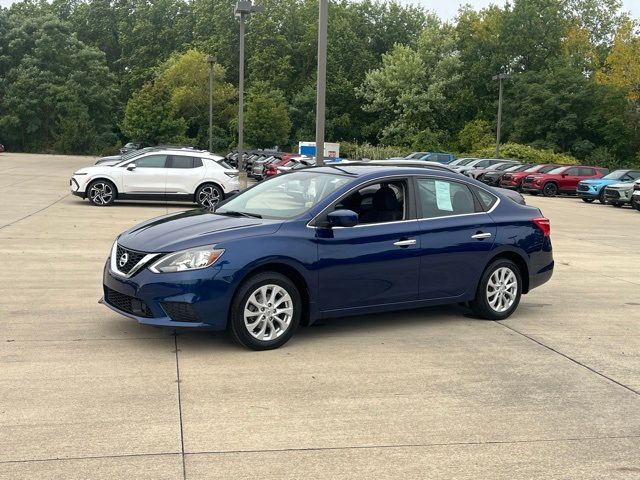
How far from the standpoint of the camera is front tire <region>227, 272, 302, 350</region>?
21.4ft

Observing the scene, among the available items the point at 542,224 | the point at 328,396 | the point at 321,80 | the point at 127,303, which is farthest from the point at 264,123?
the point at 328,396

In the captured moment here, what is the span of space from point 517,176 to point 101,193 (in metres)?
22.2

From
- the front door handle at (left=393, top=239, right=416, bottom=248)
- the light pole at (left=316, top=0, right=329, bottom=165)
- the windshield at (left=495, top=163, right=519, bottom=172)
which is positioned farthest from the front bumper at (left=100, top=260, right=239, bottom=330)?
the windshield at (left=495, top=163, right=519, bottom=172)

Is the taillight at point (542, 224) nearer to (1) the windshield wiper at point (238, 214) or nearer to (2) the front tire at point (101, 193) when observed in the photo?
(1) the windshield wiper at point (238, 214)

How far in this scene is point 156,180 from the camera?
20953 millimetres

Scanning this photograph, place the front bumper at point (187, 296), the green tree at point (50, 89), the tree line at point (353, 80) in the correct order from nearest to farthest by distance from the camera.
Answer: the front bumper at point (187, 296), the tree line at point (353, 80), the green tree at point (50, 89)

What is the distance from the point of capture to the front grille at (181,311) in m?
6.36

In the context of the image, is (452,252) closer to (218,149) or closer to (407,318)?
(407,318)

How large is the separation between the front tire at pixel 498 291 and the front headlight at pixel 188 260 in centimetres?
295

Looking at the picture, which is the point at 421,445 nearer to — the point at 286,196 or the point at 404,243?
the point at 404,243

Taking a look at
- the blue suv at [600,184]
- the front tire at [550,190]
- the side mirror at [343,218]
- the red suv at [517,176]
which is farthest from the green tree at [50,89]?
the side mirror at [343,218]

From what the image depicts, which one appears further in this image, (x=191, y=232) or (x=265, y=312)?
(x=191, y=232)

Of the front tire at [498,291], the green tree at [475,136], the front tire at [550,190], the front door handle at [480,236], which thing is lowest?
the front tire at [550,190]

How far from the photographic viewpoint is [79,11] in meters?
102
